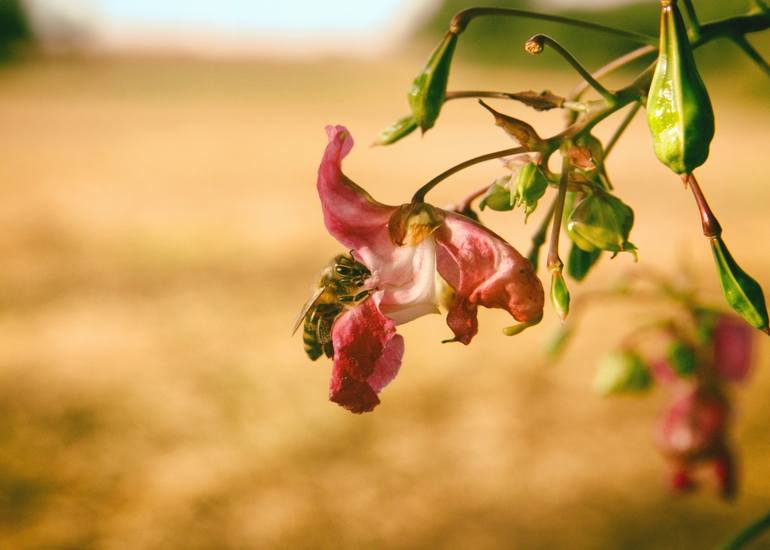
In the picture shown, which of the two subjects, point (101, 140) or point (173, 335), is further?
point (101, 140)

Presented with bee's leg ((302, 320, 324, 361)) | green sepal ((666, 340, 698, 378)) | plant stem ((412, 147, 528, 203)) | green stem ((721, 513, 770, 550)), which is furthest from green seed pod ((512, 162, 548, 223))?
green sepal ((666, 340, 698, 378))

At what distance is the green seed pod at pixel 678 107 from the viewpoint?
26cm

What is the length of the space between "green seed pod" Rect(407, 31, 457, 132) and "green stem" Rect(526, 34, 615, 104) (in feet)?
0.10

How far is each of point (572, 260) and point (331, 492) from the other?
1379 millimetres

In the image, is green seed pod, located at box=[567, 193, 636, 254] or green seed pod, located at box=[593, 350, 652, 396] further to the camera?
green seed pod, located at box=[593, 350, 652, 396]

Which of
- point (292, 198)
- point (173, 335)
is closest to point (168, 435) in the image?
point (173, 335)

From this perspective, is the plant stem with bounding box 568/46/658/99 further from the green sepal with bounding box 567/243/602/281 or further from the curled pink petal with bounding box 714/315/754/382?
the curled pink petal with bounding box 714/315/754/382

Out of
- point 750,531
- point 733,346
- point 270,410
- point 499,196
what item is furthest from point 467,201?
point 270,410

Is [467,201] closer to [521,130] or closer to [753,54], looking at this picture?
[521,130]

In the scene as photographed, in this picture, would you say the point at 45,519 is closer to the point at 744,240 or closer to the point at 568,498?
the point at 568,498

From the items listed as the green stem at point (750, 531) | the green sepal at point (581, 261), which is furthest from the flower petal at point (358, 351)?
the green stem at point (750, 531)

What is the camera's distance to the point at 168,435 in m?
1.84

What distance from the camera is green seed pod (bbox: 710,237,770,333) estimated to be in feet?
1.01

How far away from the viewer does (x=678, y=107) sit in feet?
0.87
